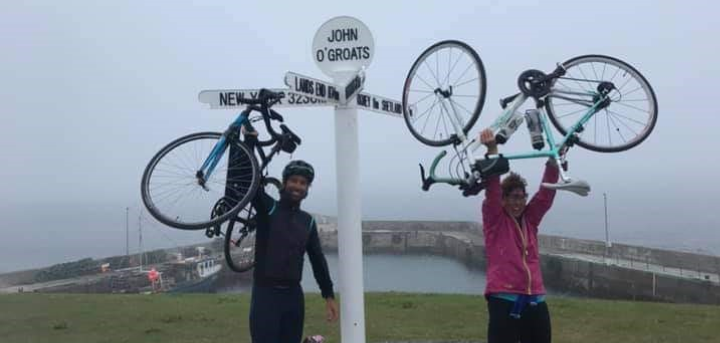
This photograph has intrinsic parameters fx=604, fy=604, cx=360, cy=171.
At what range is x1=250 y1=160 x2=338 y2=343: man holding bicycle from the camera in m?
4.50

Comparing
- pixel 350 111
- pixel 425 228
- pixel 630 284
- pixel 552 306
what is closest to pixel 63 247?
pixel 425 228

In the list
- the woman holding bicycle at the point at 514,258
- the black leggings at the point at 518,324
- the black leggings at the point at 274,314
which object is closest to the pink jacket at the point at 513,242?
the woman holding bicycle at the point at 514,258

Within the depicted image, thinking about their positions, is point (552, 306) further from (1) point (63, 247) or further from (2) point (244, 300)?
(1) point (63, 247)

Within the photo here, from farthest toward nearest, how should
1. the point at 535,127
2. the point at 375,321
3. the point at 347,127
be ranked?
1. the point at 375,321
2. the point at 347,127
3. the point at 535,127

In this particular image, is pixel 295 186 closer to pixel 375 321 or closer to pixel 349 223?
pixel 349 223

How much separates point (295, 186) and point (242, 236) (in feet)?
2.41

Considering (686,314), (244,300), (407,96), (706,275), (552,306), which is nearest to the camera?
(407,96)

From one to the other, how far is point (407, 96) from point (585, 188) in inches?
78.1

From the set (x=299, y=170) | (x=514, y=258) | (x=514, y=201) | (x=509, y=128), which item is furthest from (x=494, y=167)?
(x=299, y=170)

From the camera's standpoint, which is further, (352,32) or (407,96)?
(407,96)

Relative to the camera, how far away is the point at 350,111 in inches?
196

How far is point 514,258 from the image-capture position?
4.23 metres

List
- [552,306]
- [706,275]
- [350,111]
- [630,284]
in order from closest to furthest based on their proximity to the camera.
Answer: [350,111]
[552,306]
[706,275]
[630,284]

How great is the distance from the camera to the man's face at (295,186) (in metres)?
4.64
